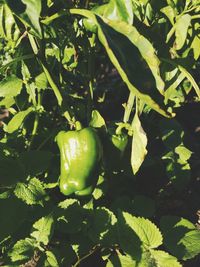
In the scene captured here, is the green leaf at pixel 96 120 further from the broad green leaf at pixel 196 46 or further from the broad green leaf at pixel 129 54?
the broad green leaf at pixel 129 54

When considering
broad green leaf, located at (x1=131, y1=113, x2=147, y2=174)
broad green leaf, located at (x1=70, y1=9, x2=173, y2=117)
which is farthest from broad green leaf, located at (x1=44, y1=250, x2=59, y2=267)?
broad green leaf, located at (x1=70, y1=9, x2=173, y2=117)

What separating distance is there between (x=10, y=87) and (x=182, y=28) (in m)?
0.54

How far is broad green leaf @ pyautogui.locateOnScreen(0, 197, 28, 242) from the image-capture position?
114 cm

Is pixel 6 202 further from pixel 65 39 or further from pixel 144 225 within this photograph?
pixel 65 39

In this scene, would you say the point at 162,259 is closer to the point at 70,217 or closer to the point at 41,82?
the point at 70,217

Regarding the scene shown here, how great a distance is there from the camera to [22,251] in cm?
117

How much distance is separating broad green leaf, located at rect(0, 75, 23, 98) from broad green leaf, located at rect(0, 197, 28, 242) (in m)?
0.33

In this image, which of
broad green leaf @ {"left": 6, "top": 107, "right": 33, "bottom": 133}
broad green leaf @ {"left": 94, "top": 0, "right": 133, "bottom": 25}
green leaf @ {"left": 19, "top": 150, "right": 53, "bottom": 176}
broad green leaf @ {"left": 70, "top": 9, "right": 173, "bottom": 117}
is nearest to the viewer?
broad green leaf @ {"left": 70, "top": 9, "right": 173, "bottom": 117}

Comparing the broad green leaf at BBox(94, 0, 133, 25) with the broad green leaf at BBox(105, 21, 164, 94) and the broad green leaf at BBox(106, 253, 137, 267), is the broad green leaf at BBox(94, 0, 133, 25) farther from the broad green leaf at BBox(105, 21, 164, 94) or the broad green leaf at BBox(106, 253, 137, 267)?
the broad green leaf at BBox(106, 253, 137, 267)

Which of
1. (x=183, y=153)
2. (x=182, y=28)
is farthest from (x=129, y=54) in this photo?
(x=183, y=153)

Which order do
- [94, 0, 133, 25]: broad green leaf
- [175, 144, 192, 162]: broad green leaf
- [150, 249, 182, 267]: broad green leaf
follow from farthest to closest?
1. [175, 144, 192, 162]: broad green leaf
2. [150, 249, 182, 267]: broad green leaf
3. [94, 0, 133, 25]: broad green leaf

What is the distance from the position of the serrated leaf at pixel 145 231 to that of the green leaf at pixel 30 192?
24cm

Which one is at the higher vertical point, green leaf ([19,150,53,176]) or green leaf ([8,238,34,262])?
green leaf ([19,150,53,176])

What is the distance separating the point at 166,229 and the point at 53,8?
2.35 feet
